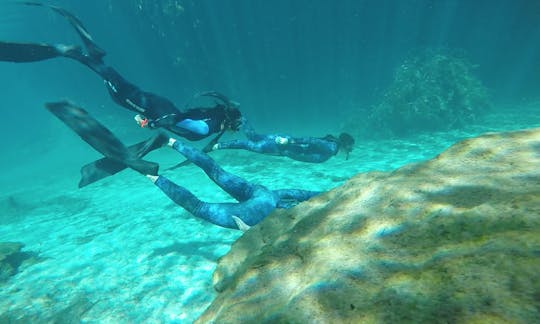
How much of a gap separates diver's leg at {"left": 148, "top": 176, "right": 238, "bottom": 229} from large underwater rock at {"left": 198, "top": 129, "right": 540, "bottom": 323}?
8.60ft

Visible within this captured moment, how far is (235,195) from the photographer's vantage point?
7.33 metres

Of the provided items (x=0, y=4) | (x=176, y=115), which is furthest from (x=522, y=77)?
(x=0, y=4)

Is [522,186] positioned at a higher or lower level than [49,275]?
higher

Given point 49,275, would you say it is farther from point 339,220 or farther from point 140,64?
point 140,64

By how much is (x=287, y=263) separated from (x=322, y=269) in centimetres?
38

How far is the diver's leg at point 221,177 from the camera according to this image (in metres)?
7.12

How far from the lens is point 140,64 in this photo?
137 feet

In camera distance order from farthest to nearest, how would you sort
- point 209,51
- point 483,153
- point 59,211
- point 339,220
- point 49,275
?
point 209,51 < point 59,211 < point 49,275 < point 483,153 < point 339,220

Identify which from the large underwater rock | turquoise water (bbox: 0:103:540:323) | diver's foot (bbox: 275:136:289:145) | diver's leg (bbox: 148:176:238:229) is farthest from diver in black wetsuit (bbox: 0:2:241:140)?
the large underwater rock

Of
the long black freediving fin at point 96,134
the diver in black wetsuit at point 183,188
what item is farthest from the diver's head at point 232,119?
the long black freediving fin at point 96,134

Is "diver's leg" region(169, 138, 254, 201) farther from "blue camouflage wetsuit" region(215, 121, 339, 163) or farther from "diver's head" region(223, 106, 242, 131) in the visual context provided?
"blue camouflage wetsuit" region(215, 121, 339, 163)

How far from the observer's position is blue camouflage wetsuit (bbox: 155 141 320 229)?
6207 millimetres

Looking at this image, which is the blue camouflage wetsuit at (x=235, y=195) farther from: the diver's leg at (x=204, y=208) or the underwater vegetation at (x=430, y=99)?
the underwater vegetation at (x=430, y=99)

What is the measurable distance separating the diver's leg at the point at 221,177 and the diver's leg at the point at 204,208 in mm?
756
